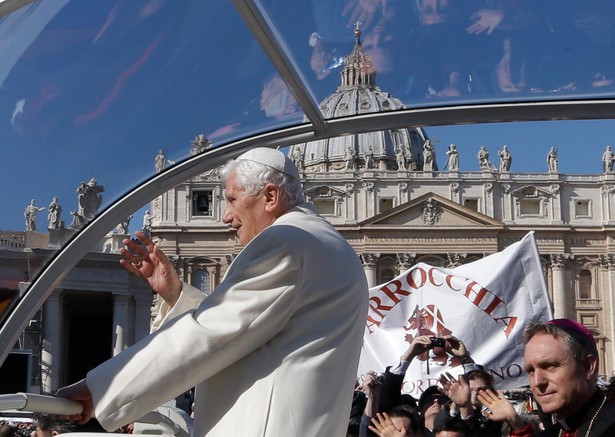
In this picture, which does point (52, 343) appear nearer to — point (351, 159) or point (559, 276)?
point (559, 276)

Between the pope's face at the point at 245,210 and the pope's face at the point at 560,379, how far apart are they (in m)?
0.62

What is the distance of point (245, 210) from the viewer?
229 centimetres

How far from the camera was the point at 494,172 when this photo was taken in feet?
190

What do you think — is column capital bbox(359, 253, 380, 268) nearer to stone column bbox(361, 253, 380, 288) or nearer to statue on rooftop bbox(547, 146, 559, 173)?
A: stone column bbox(361, 253, 380, 288)

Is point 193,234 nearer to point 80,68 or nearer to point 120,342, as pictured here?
point 120,342

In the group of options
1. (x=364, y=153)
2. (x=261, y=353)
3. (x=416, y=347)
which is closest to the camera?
(x=261, y=353)

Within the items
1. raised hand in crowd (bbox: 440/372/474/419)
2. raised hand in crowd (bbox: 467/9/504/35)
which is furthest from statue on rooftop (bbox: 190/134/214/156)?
raised hand in crowd (bbox: 440/372/474/419)

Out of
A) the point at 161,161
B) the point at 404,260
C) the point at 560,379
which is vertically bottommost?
the point at 560,379

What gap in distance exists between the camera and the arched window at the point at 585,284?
56.8 metres

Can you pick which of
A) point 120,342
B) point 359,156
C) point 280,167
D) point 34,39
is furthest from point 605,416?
point 359,156

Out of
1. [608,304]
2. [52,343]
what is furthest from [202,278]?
[52,343]

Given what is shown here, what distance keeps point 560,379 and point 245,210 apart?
0.72 metres

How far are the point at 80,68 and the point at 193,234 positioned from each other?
176 ft

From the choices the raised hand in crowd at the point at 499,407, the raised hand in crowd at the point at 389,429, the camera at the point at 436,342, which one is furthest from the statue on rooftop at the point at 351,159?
the raised hand in crowd at the point at 499,407
